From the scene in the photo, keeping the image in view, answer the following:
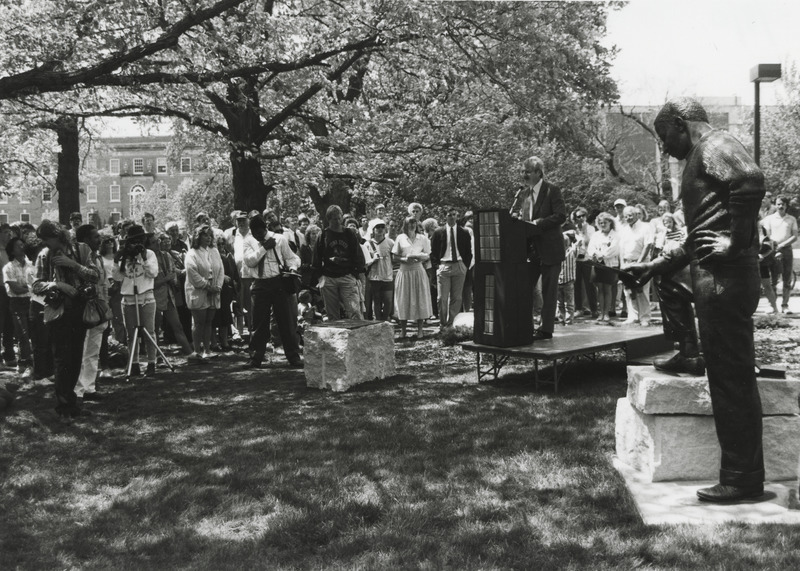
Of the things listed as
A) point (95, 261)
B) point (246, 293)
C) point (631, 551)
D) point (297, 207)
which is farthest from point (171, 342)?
point (297, 207)

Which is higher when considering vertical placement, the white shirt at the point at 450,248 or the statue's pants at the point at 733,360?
the white shirt at the point at 450,248

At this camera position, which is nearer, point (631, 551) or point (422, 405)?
point (631, 551)

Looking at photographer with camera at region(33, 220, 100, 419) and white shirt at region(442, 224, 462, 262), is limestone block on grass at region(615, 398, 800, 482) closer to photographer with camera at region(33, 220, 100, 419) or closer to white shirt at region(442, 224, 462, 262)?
photographer with camera at region(33, 220, 100, 419)

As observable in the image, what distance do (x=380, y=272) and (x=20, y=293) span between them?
578 cm

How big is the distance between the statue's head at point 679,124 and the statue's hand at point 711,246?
588 mm

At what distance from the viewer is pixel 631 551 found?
4.12m

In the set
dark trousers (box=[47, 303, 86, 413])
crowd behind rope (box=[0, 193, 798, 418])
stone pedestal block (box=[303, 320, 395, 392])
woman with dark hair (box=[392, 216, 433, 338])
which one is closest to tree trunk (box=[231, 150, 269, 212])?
crowd behind rope (box=[0, 193, 798, 418])

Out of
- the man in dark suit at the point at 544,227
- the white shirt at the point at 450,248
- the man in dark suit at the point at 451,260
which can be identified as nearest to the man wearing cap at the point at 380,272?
the man in dark suit at the point at 451,260

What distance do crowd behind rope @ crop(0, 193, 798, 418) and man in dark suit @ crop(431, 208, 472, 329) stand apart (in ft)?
0.07

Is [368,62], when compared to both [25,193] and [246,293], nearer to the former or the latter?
[246,293]

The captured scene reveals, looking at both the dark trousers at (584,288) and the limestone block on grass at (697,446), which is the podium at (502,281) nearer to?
the limestone block on grass at (697,446)

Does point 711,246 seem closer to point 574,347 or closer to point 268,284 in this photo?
point 574,347

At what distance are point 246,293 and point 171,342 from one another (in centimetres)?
148

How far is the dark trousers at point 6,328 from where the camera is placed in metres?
11.7
